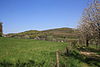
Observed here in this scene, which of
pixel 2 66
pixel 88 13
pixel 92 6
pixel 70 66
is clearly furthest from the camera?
pixel 88 13

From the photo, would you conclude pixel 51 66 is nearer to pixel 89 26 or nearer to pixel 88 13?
pixel 89 26

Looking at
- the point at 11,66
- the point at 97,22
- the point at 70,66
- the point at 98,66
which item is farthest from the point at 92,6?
the point at 11,66

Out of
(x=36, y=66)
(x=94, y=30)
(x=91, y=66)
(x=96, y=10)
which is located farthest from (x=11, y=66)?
(x=96, y=10)

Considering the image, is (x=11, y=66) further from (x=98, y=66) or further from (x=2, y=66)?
(x=98, y=66)

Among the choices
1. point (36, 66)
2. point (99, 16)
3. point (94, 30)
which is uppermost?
point (99, 16)

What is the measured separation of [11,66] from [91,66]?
771 centimetres

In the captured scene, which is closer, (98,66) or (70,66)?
(70,66)

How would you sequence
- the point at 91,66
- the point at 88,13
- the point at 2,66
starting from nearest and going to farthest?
the point at 2,66 → the point at 91,66 → the point at 88,13

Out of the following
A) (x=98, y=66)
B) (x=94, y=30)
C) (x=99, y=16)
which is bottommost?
(x=98, y=66)

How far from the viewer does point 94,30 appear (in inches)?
819

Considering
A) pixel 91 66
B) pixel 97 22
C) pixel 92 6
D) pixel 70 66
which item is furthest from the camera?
pixel 92 6

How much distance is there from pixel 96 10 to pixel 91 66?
10.2m

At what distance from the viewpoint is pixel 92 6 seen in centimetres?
2203

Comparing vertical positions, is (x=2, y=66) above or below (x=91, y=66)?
above
